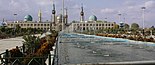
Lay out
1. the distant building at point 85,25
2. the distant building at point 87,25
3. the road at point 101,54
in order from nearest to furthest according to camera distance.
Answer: the road at point 101,54 → the distant building at point 85,25 → the distant building at point 87,25

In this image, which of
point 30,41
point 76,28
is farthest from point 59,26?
point 30,41

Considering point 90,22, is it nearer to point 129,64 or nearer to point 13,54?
point 13,54

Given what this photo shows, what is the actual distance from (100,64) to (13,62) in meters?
3.90

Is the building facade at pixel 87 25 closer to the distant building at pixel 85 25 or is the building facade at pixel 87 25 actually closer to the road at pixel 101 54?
the distant building at pixel 85 25

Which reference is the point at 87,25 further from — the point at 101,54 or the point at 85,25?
the point at 101,54

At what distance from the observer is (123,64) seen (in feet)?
4.58

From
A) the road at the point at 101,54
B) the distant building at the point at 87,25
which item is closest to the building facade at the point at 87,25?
the distant building at the point at 87,25

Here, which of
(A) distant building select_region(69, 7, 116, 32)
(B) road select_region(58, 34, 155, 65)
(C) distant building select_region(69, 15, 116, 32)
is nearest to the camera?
(B) road select_region(58, 34, 155, 65)

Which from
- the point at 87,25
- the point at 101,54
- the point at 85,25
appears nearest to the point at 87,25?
the point at 87,25

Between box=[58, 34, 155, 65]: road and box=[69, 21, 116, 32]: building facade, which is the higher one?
box=[69, 21, 116, 32]: building facade

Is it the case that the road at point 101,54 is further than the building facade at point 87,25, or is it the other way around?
the building facade at point 87,25

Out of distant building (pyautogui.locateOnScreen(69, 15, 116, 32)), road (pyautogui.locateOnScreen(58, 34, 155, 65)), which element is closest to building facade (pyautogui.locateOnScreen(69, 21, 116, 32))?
distant building (pyautogui.locateOnScreen(69, 15, 116, 32))

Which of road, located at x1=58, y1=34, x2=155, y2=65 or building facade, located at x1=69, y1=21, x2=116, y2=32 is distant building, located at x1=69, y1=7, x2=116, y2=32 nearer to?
building facade, located at x1=69, y1=21, x2=116, y2=32

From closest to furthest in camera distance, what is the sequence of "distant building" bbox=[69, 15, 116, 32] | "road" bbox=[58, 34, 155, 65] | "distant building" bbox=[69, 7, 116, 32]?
1. "road" bbox=[58, 34, 155, 65]
2. "distant building" bbox=[69, 7, 116, 32]
3. "distant building" bbox=[69, 15, 116, 32]
